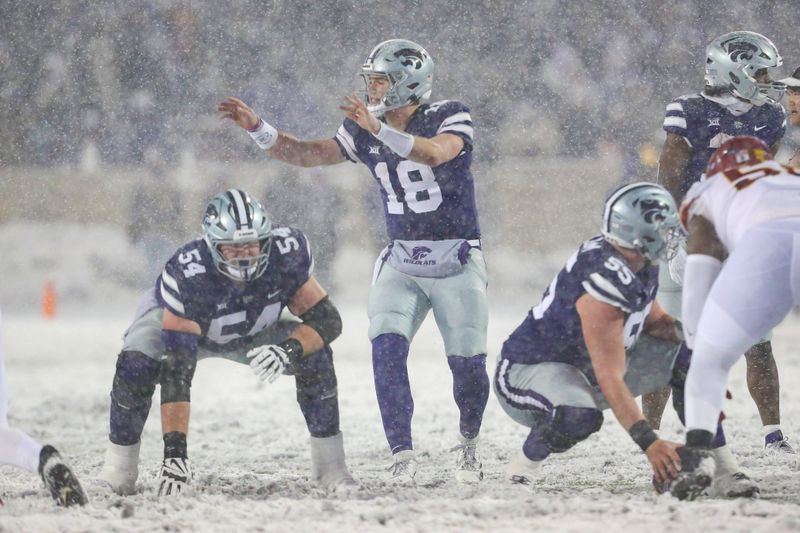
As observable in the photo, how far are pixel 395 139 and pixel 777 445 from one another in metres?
1.95

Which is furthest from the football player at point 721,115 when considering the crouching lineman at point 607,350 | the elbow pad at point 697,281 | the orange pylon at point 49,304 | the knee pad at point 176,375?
the orange pylon at point 49,304

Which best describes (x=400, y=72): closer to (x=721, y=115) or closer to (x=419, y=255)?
(x=419, y=255)

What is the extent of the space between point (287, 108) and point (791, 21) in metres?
4.20

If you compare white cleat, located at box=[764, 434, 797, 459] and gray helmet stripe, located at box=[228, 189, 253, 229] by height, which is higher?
gray helmet stripe, located at box=[228, 189, 253, 229]

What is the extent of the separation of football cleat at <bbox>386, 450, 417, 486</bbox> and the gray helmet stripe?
3.29ft

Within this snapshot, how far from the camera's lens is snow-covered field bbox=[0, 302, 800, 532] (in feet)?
10.0

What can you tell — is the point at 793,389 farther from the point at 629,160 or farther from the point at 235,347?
the point at 235,347

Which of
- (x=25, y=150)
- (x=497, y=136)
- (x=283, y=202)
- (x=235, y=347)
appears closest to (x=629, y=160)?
(x=497, y=136)

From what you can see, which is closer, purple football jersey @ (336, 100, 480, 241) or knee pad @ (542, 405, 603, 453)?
knee pad @ (542, 405, 603, 453)

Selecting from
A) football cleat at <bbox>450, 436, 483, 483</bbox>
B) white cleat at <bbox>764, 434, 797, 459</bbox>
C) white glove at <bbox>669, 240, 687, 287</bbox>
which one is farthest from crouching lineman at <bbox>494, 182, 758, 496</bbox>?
white cleat at <bbox>764, 434, 797, 459</bbox>

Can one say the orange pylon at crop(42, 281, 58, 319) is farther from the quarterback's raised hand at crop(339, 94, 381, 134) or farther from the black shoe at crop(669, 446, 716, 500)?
the black shoe at crop(669, 446, 716, 500)

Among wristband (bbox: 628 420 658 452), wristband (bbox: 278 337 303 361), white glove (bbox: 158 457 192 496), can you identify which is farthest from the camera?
wristband (bbox: 278 337 303 361)

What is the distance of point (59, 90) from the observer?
1039 centimetres

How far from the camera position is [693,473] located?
126 inches
